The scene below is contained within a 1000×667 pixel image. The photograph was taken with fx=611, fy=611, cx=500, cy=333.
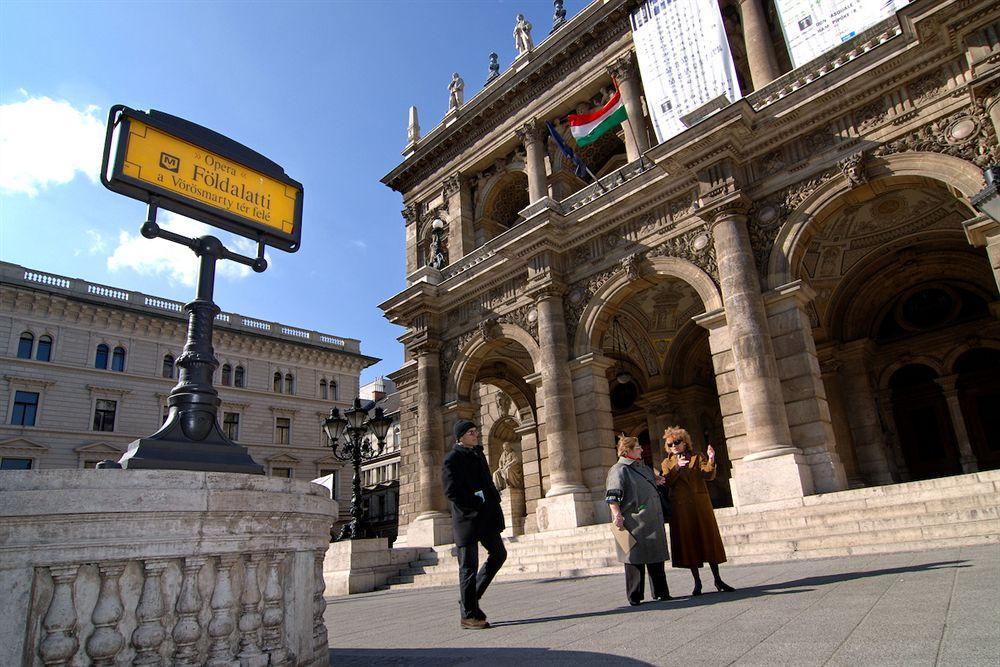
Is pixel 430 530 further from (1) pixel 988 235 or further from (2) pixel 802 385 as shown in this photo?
(1) pixel 988 235

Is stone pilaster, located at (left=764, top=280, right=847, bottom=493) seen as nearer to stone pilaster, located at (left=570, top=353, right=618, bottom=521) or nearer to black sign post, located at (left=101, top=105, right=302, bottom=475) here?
stone pilaster, located at (left=570, top=353, right=618, bottom=521)

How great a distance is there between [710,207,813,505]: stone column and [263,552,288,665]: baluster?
10216 millimetres

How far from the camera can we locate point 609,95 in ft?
63.1

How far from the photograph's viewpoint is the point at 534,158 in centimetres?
2006

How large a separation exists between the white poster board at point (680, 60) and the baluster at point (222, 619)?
14947 mm

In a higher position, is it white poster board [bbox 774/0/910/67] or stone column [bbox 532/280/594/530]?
white poster board [bbox 774/0/910/67]

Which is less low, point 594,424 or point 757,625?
point 594,424

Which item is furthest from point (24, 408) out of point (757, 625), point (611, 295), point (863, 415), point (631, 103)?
point (757, 625)

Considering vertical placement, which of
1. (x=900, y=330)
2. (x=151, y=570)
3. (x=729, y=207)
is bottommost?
(x=151, y=570)

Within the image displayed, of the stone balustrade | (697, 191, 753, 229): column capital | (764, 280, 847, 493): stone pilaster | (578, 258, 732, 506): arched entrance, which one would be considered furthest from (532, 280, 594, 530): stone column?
the stone balustrade

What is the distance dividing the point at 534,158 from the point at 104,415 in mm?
28451

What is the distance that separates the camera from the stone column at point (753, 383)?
1135 centimetres

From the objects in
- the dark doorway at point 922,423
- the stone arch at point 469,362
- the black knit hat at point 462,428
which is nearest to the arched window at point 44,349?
the stone arch at point 469,362

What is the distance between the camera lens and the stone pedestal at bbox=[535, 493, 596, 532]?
14398 millimetres
